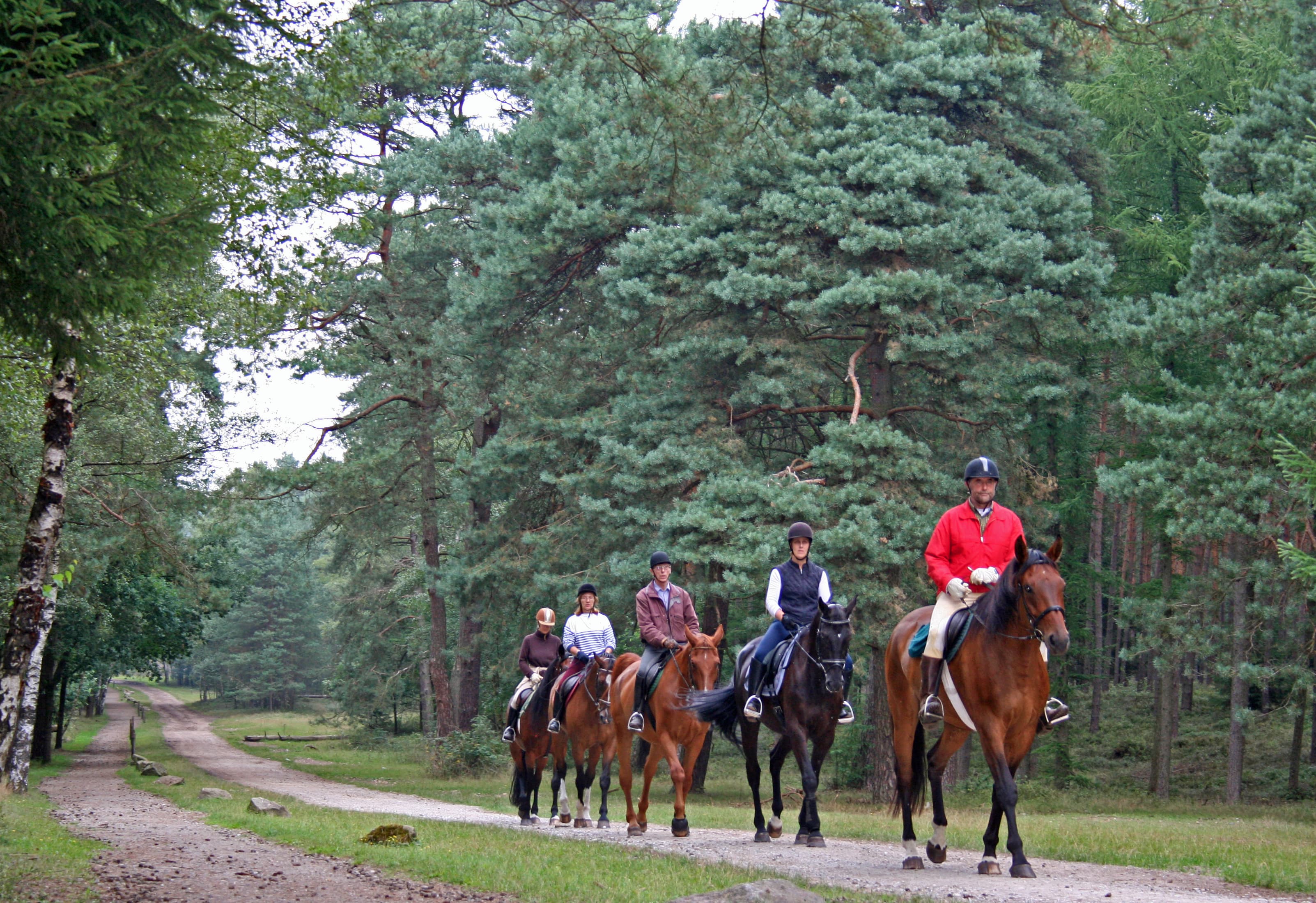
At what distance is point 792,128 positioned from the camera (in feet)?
37.2

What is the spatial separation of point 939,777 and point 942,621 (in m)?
1.52

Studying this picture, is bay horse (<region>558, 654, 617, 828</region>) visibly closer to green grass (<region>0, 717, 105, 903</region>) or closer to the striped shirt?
the striped shirt

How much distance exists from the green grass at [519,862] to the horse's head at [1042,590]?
2343 millimetres

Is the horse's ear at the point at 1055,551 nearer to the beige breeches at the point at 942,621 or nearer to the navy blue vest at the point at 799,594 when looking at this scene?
the beige breeches at the point at 942,621

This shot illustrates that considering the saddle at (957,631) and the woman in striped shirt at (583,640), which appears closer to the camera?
the saddle at (957,631)

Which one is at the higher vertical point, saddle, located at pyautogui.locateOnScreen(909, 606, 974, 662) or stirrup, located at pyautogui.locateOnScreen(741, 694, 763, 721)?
saddle, located at pyautogui.locateOnScreen(909, 606, 974, 662)

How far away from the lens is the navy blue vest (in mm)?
11891

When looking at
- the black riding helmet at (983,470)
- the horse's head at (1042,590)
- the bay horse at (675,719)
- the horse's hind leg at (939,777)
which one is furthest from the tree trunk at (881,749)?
the horse's head at (1042,590)

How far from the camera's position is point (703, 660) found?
12.7 m

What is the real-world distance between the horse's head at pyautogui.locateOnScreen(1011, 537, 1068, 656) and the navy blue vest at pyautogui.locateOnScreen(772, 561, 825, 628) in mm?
3109

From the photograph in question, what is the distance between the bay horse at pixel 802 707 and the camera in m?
10.8

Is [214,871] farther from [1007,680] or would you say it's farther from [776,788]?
[1007,680]

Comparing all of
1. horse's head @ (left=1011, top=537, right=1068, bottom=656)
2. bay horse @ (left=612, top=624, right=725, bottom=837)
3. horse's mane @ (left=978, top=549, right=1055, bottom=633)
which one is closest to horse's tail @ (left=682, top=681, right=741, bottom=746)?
bay horse @ (left=612, top=624, right=725, bottom=837)

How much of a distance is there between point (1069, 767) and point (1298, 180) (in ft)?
47.7
